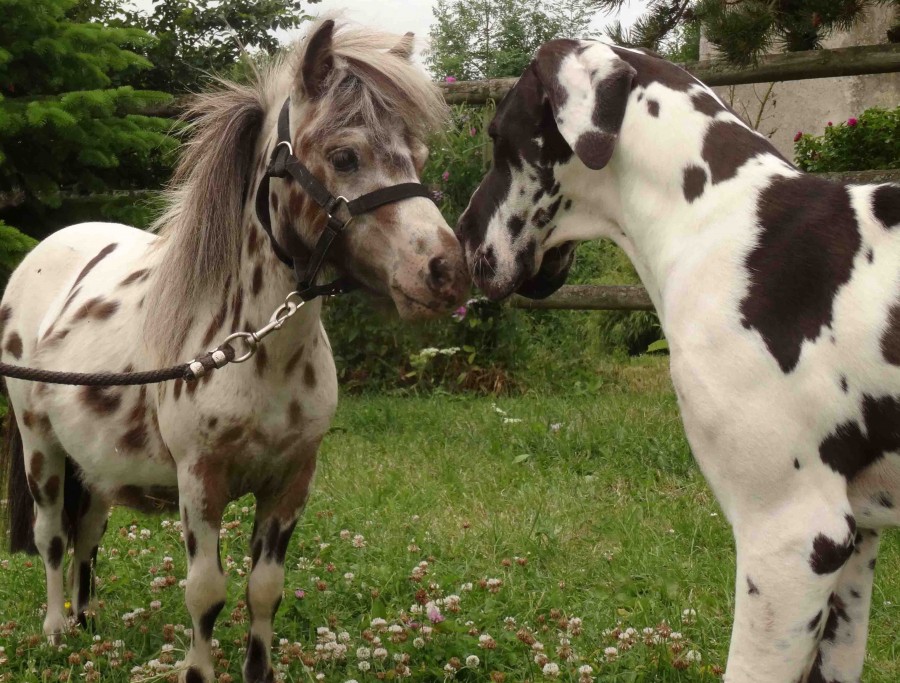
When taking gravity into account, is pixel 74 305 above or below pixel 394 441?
above

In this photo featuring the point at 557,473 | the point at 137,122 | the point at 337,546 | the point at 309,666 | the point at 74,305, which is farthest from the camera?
the point at 137,122

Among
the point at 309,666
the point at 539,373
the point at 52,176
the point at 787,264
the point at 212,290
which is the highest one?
the point at 787,264

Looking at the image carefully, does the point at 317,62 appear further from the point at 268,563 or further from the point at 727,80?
the point at 727,80

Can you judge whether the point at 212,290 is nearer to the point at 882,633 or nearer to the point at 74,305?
the point at 74,305

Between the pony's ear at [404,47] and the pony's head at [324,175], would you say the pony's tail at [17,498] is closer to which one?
the pony's head at [324,175]

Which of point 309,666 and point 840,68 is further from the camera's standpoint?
point 840,68

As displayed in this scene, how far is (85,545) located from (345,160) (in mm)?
2109

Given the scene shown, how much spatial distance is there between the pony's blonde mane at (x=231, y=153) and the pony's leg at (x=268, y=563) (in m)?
0.56

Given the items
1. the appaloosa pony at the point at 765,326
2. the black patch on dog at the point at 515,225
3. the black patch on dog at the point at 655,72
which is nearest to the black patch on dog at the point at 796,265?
the appaloosa pony at the point at 765,326

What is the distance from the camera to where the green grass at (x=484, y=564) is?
10.5 ft

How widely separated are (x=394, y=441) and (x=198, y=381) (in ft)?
10.8

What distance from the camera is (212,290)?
9.78 ft

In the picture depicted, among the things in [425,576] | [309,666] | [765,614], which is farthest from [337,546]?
[765,614]

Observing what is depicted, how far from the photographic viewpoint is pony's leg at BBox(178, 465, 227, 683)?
2.87 meters
